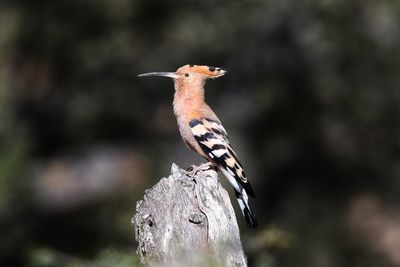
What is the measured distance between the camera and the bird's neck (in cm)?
616

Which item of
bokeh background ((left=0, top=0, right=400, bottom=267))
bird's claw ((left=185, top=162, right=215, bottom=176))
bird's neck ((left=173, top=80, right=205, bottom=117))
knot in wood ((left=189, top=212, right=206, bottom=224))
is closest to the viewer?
knot in wood ((left=189, top=212, right=206, bottom=224))

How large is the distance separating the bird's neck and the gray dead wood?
2148mm

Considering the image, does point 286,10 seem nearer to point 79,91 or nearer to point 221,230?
point 79,91

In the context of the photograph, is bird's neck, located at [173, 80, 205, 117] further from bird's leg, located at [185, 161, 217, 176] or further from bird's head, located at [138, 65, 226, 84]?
bird's leg, located at [185, 161, 217, 176]

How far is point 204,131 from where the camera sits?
5875 millimetres

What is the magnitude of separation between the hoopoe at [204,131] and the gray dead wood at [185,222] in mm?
1540

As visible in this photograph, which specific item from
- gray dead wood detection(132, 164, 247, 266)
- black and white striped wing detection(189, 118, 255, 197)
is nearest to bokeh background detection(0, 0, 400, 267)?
black and white striped wing detection(189, 118, 255, 197)

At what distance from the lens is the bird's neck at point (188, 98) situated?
20.2 ft

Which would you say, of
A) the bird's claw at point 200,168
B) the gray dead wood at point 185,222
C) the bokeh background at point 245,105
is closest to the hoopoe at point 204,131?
the bird's claw at point 200,168

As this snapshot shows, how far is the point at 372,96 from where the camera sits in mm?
10734

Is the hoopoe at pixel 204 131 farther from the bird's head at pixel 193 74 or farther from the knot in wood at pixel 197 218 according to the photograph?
the knot in wood at pixel 197 218

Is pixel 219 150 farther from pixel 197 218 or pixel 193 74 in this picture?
pixel 197 218

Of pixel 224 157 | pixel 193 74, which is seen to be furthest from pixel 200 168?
pixel 193 74

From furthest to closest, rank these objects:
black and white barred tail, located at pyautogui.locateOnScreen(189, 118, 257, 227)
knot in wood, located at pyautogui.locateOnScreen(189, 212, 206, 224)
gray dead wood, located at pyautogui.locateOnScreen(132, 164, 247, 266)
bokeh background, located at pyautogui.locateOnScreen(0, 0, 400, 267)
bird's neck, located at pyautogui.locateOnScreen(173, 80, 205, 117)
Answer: bokeh background, located at pyautogui.locateOnScreen(0, 0, 400, 267) < bird's neck, located at pyautogui.locateOnScreen(173, 80, 205, 117) < black and white barred tail, located at pyautogui.locateOnScreen(189, 118, 257, 227) < knot in wood, located at pyautogui.locateOnScreen(189, 212, 206, 224) < gray dead wood, located at pyautogui.locateOnScreen(132, 164, 247, 266)
